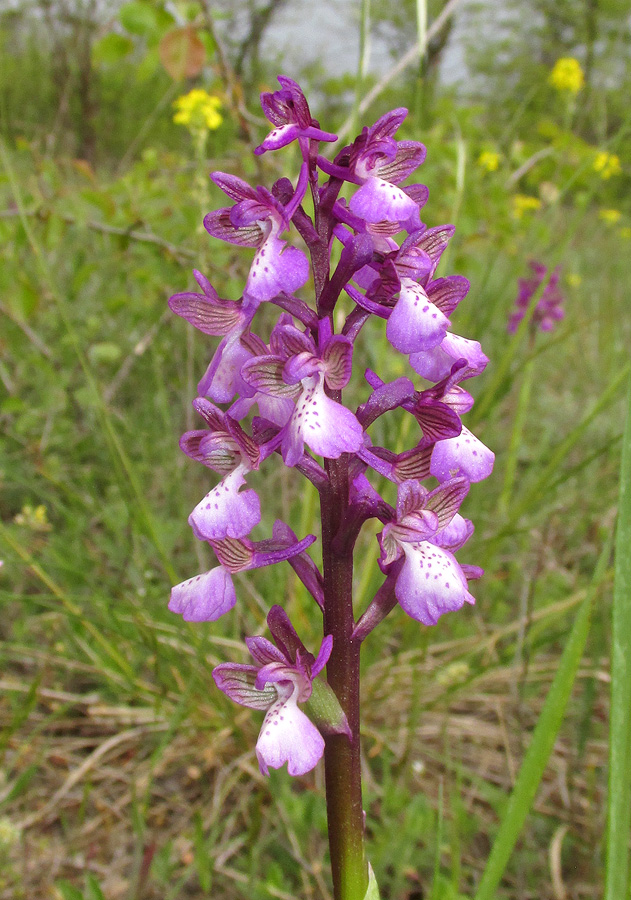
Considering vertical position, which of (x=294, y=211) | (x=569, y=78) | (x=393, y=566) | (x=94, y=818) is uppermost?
(x=569, y=78)

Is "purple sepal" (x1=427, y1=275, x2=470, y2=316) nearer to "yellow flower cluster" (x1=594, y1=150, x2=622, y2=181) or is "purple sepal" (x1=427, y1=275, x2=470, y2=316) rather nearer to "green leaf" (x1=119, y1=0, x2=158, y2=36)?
"yellow flower cluster" (x1=594, y1=150, x2=622, y2=181)

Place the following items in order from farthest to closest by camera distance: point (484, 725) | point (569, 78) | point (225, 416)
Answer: point (569, 78) < point (484, 725) < point (225, 416)

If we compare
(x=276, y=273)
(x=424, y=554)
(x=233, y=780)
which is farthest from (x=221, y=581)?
(x=233, y=780)

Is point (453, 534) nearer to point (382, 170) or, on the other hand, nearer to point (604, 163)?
point (382, 170)

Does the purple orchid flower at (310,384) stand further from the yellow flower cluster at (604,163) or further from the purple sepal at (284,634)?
the yellow flower cluster at (604,163)

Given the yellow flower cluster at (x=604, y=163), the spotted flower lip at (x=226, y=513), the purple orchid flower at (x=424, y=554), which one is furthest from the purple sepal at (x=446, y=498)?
the yellow flower cluster at (x=604, y=163)

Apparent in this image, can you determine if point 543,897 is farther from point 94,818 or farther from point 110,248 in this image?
point 110,248

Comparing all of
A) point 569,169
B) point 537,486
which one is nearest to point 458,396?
point 537,486
